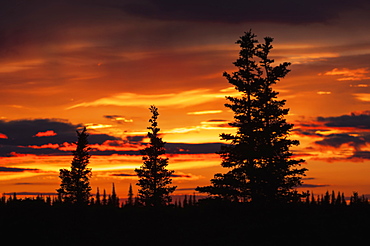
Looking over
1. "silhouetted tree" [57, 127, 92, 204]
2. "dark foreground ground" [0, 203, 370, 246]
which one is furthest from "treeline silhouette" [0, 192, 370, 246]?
"silhouetted tree" [57, 127, 92, 204]

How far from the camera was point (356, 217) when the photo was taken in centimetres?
3056

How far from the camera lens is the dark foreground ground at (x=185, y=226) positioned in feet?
92.5

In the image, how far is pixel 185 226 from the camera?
3241cm

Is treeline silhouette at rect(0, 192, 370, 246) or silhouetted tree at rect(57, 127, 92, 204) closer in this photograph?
treeline silhouette at rect(0, 192, 370, 246)

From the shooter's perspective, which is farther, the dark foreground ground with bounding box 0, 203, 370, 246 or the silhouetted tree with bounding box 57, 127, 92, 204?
the silhouetted tree with bounding box 57, 127, 92, 204

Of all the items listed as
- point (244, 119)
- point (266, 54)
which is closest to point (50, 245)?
point (244, 119)

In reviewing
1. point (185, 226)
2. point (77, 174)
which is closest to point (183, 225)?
point (185, 226)

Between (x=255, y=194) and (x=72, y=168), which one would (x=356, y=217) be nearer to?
(x=255, y=194)

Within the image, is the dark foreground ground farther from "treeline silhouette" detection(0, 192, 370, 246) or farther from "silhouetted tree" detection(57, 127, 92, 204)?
"silhouetted tree" detection(57, 127, 92, 204)

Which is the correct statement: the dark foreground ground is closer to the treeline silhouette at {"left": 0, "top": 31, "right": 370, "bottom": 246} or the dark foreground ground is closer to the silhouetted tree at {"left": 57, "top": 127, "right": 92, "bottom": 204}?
the treeline silhouette at {"left": 0, "top": 31, "right": 370, "bottom": 246}

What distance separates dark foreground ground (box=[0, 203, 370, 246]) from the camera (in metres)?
28.2

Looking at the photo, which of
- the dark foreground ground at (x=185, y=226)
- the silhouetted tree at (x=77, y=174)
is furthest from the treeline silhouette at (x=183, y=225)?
the silhouetted tree at (x=77, y=174)

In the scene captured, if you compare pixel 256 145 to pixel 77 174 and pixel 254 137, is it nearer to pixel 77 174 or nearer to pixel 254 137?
pixel 254 137

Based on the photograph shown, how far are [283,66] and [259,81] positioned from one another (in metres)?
2.82
